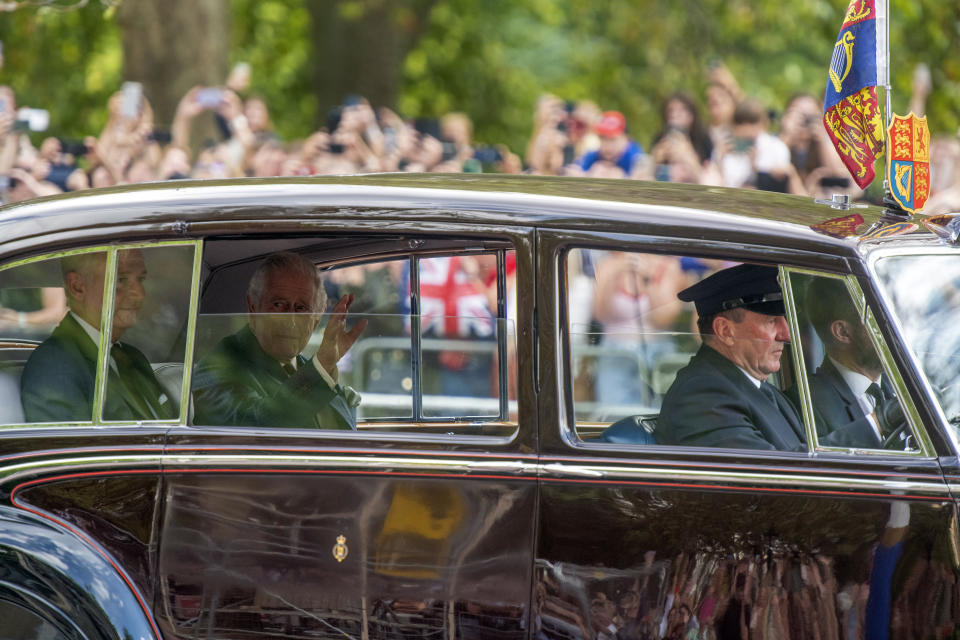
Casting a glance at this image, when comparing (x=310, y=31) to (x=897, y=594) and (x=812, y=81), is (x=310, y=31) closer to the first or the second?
(x=812, y=81)

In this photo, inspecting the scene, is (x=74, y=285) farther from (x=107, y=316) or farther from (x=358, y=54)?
(x=358, y=54)

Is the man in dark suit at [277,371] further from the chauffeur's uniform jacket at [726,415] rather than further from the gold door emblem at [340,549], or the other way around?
the chauffeur's uniform jacket at [726,415]

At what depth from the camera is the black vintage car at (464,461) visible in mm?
3258

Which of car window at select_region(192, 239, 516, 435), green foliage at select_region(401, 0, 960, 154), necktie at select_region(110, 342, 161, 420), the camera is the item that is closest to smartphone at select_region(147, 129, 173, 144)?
the camera

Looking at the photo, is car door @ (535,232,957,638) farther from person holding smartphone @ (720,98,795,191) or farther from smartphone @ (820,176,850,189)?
smartphone @ (820,176,850,189)

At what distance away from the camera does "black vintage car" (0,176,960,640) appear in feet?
10.7

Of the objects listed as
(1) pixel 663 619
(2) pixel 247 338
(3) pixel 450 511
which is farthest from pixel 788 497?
(2) pixel 247 338

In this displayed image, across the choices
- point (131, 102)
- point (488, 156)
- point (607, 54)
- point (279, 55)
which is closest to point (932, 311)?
point (488, 156)

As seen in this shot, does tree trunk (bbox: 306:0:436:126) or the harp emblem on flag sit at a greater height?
tree trunk (bbox: 306:0:436:126)

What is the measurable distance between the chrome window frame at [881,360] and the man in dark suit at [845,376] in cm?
1

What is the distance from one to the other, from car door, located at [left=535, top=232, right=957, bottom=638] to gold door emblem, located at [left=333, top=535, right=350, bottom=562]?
538 mm

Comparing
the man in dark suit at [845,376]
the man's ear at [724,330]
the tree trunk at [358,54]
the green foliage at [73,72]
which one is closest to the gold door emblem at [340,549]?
the man's ear at [724,330]

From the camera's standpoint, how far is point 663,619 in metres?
3.27

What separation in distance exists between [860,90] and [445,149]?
265 inches
